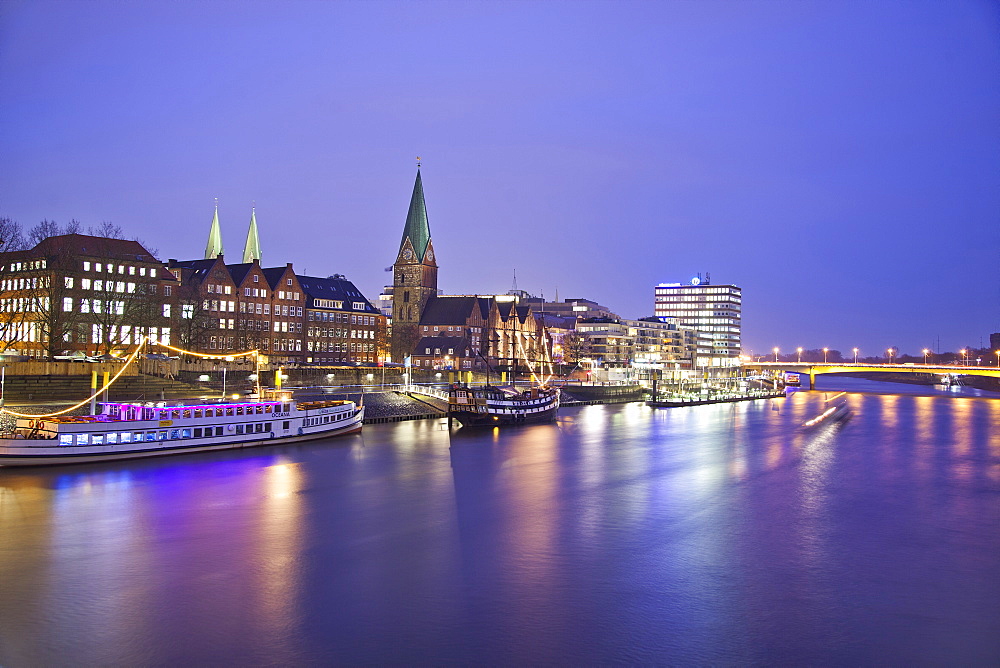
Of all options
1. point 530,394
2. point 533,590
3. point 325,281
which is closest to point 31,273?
point 530,394

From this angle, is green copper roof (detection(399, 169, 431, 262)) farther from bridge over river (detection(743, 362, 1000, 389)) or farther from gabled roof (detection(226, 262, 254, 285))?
bridge over river (detection(743, 362, 1000, 389))

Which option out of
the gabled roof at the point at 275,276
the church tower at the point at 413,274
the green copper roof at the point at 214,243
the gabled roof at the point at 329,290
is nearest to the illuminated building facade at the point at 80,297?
the gabled roof at the point at 275,276

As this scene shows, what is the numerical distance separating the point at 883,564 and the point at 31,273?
72719mm

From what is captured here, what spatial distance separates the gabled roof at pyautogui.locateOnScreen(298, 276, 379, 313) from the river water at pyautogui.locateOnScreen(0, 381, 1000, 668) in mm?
75100

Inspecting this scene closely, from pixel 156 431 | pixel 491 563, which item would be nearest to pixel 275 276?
pixel 156 431

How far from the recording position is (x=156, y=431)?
48.0m

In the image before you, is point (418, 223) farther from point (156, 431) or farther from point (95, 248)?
point (156, 431)

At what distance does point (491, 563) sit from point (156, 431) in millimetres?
28025

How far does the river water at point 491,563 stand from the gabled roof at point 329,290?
2957 inches

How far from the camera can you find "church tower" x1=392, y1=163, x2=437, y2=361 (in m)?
147

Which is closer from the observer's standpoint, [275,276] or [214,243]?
[275,276]

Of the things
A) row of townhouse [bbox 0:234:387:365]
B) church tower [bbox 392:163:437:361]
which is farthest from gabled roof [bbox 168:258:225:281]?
church tower [bbox 392:163:437:361]

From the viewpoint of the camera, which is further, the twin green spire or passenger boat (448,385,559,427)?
the twin green spire

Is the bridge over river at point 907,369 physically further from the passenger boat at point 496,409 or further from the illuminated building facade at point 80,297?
the illuminated building facade at point 80,297
